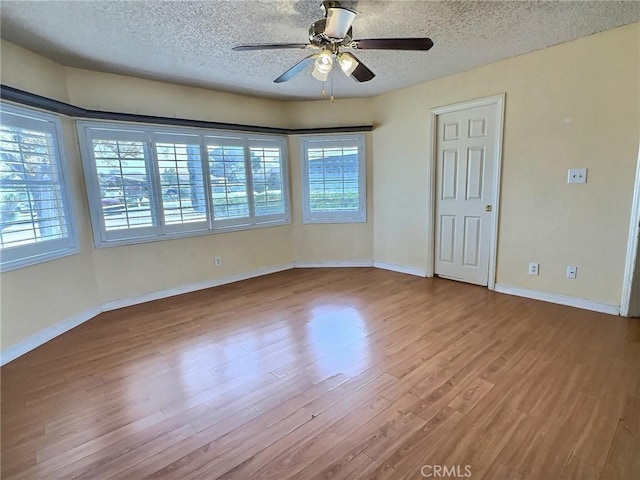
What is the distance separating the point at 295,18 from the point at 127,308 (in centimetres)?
337

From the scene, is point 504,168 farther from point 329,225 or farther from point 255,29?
point 255,29

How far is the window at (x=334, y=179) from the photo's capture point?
15.8ft

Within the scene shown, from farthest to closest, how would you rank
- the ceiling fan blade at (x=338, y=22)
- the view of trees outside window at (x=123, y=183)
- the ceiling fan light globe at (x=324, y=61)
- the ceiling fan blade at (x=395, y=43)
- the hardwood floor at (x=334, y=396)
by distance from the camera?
1. the view of trees outside window at (x=123, y=183)
2. the ceiling fan light globe at (x=324, y=61)
3. the ceiling fan blade at (x=395, y=43)
4. the ceiling fan blade at (x=338, y=22)
5. the hardwood floor at (x=334, y=396)

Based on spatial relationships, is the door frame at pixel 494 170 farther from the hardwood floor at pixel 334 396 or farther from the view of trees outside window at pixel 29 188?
the view of trees outside window at pixel 29 188

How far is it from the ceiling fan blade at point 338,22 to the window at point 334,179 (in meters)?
2.67

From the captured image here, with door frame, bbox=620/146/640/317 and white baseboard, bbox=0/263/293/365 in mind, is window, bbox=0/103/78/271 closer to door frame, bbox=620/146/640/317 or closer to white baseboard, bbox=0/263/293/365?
white baseboard, bbox=0/263/293/365

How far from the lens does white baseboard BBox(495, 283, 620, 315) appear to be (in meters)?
3.02

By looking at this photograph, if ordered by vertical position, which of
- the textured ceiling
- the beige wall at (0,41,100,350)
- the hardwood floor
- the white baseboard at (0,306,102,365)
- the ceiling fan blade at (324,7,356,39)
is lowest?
the hardwood floor

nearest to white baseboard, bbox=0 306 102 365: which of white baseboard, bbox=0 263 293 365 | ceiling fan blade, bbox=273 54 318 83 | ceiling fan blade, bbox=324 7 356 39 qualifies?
white baseboard, bbox=0 263 293 365

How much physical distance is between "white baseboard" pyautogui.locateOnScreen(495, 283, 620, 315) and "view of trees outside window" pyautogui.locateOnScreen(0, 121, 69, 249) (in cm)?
469

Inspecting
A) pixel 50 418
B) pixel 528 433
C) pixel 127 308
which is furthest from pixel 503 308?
pixel 127 308

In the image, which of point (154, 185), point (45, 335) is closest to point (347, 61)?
point (154, 185)

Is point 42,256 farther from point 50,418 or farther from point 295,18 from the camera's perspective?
point 295,18

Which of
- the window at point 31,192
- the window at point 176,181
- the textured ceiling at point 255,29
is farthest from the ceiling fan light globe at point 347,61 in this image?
the window at point 31,192
